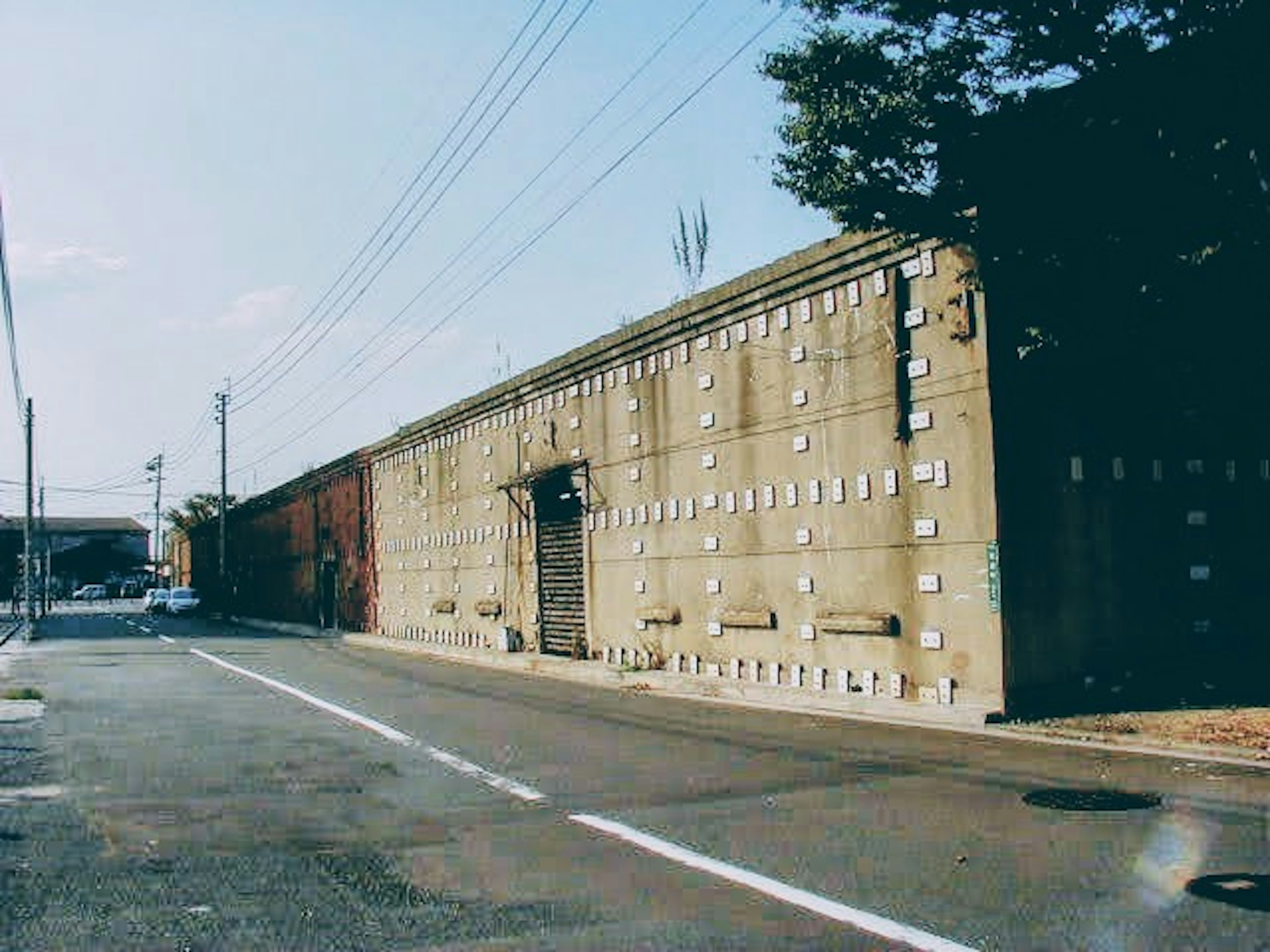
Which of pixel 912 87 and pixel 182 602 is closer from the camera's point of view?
pixel 912 87

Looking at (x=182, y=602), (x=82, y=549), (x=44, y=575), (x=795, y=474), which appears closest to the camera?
(x=795, y=474)

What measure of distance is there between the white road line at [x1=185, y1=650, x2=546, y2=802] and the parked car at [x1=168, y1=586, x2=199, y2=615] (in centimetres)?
4919

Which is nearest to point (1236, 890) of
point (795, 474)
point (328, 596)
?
point (795, 474)

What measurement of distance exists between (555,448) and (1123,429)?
12.4m

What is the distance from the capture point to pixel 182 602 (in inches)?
2657

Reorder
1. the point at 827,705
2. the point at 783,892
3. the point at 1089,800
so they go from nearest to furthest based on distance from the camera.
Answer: the point at 783,892 → the point at 1089,800 → the point at 827,705

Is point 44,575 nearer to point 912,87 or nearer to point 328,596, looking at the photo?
point 328,596

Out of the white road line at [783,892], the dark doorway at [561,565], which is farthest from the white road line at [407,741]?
the dark doorway at [561,565]

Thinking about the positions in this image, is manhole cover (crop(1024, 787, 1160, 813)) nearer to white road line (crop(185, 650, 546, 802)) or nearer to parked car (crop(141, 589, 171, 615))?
white road line (crop(185, 650, 546, 802))

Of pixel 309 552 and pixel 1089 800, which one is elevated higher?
pixel 309 552

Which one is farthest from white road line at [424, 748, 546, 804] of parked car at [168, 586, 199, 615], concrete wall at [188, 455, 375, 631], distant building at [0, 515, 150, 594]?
distant building at [0, 515, 150, 594]

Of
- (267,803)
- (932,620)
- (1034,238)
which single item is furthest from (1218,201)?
(267,803)

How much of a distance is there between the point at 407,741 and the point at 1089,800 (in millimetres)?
6693

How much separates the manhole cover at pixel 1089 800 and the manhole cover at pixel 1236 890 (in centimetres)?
168
